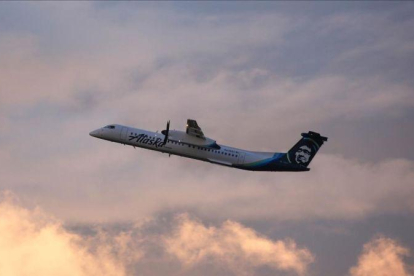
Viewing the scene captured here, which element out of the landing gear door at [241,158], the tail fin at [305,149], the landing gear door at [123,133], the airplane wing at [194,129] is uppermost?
the tail fin at [305,149]

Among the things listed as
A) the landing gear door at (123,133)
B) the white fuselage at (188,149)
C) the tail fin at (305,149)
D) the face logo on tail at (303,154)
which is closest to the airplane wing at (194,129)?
the white fuselage at (188,149)

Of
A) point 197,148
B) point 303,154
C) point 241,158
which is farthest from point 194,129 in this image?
point 303,154

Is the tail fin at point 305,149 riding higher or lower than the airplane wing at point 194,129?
higher

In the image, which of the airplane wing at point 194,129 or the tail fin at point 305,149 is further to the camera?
the tail fin at point 305,149

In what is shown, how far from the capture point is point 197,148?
151 meters

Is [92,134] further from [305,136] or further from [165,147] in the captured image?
[305,136]

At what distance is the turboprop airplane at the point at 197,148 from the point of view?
495 ft

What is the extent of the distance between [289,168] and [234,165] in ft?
35.3

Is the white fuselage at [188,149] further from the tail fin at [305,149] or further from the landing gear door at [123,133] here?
the tail fin at [305,149]

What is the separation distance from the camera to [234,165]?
15212 centimetres

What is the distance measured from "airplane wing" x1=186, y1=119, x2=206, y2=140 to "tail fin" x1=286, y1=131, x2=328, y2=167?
56.6 ft

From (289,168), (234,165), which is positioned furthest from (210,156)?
(289,168)

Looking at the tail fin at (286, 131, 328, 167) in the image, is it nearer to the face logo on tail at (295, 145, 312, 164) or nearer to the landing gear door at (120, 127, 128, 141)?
the face logo on tail at (295, 145, 312, 164)

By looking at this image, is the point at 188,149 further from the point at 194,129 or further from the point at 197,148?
the point at 194,129
